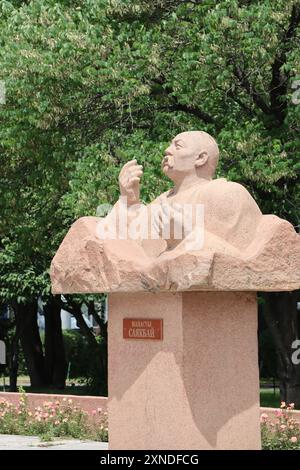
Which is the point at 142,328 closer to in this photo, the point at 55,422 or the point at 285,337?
the point at 55,422

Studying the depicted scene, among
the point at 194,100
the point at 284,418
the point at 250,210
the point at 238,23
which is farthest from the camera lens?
the point at 194,100

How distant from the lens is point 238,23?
14.7 m

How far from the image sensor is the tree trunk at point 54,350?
27.0 m

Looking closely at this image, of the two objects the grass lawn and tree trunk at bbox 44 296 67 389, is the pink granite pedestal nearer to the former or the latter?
the grass lawn

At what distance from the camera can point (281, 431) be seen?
42.4 ft

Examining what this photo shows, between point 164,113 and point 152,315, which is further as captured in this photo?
point 164,113

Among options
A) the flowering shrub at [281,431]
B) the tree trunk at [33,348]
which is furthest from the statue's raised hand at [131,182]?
the tree trunk at [33,348]

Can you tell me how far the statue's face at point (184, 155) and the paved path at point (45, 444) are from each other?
5114mm

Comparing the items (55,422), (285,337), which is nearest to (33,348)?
(285,337)

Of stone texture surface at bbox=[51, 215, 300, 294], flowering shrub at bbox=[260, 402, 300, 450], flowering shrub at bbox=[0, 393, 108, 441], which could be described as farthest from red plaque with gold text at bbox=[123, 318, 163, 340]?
flowering shrub at bbox=[0, 393, 108, 441]

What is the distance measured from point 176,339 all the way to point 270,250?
1.02m

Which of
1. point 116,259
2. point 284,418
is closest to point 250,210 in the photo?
point 116,259

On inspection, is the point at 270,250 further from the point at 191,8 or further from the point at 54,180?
the point at 54,180

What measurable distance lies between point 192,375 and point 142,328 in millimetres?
623
